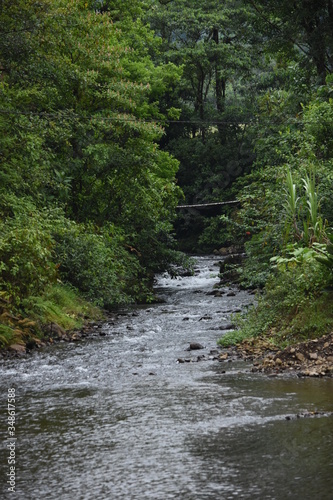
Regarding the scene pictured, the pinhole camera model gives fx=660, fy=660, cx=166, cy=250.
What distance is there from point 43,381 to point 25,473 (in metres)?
3.64

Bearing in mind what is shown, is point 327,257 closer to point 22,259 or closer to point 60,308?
point 22,259

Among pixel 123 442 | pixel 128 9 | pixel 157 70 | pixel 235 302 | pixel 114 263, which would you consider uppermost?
pixel 128 9

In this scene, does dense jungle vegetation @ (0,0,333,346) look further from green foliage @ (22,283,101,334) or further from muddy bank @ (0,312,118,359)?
muddy bank @ (0,312,118,359)

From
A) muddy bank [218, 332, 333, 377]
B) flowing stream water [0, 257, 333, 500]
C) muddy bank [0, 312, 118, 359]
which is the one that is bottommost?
muddy bank [0, 312, 118, 359]

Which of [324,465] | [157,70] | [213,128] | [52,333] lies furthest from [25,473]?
[213,128]

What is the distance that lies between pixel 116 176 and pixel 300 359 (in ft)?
44.6

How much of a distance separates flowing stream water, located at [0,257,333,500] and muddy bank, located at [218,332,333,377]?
249 millimetres

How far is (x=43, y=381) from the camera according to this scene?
28.3 ft

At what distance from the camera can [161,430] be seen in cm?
601

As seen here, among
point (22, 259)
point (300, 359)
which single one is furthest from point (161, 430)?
point (22, 259)

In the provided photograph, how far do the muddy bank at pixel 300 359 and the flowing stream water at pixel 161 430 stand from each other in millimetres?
249

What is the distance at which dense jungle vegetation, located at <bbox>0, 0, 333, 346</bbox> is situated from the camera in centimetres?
1139

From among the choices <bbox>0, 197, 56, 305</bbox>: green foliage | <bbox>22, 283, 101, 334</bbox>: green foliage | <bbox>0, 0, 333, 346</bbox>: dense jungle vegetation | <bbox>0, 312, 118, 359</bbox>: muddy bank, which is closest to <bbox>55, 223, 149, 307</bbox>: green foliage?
<bbox>0, 0, 333, 346</bbox>: dense jungle vegetation

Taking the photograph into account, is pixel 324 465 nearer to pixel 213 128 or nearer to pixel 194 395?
pixel 194 395
